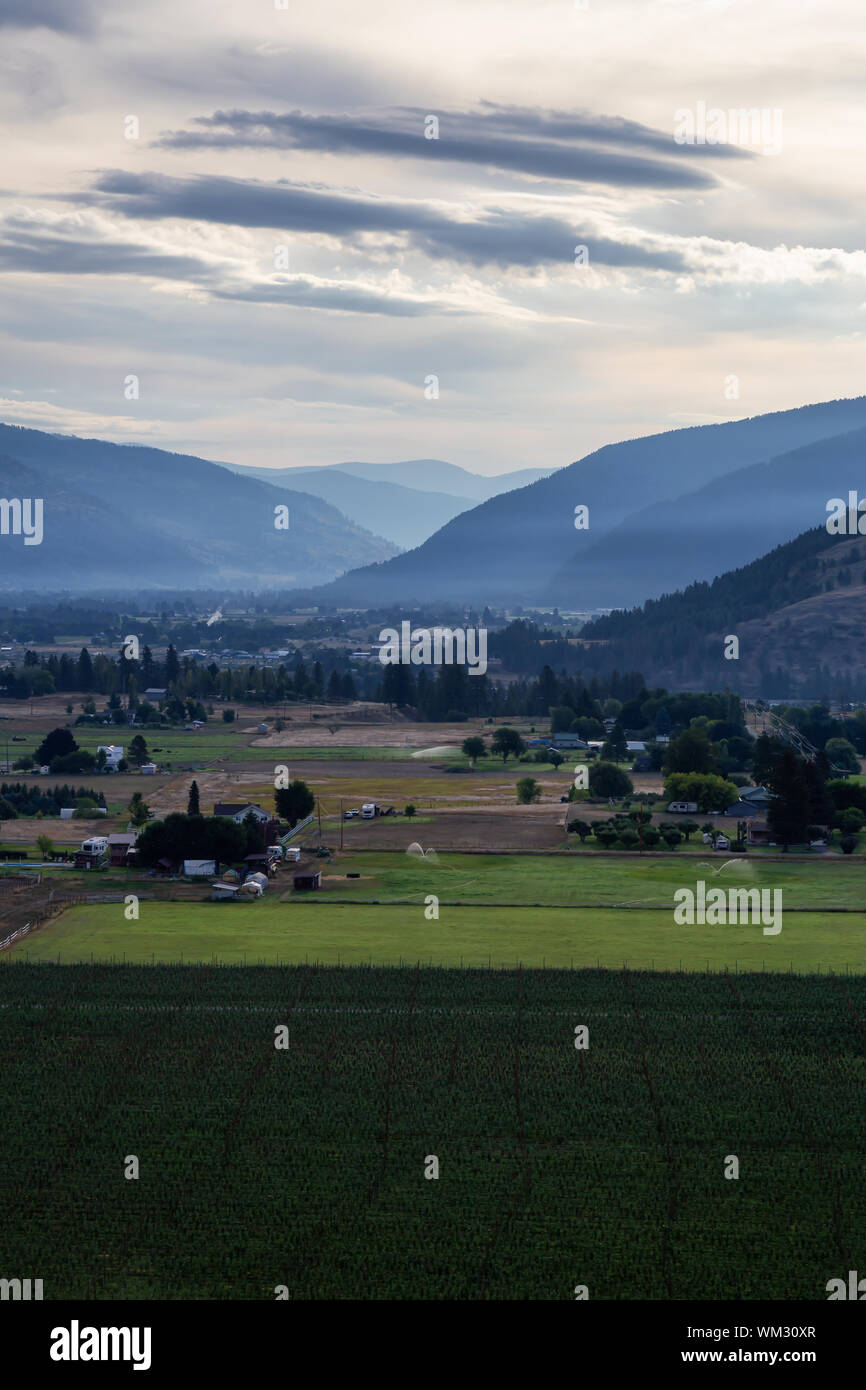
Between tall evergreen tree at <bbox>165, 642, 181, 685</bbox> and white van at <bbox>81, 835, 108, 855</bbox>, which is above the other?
tall evergreen tree at <bbox>165, 642, 181, 685</bbox>

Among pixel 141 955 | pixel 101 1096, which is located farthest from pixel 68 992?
pixel 101 1096

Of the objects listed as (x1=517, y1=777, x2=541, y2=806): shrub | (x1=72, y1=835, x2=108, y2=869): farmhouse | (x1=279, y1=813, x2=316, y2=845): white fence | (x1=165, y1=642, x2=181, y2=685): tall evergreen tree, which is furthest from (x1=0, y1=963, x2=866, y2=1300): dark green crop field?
(x1=165, y1=642, x2=181, y2=685): tall evergreen tree

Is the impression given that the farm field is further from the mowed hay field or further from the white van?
the white van

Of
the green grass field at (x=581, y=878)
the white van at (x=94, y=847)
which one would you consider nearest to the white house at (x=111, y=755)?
the white van at (x=94, y=847)

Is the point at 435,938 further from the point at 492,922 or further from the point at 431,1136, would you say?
the point at 431,1136

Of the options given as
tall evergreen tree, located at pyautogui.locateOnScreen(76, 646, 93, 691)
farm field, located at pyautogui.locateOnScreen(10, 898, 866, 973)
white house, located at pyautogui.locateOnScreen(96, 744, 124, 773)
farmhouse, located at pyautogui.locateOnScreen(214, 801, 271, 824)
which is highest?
tall evergreen tree, located at pyautogui.locateOnScreen(76, 646, 93, 691)

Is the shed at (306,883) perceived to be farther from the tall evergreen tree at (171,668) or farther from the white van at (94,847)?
the tall evergreen tree at (171,668)
